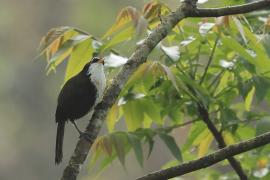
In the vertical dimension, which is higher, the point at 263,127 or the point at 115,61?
the point at 115,61

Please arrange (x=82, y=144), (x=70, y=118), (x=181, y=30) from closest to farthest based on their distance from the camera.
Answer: (x=82, y=144), (x=181, y=30), (x=70, y=118)

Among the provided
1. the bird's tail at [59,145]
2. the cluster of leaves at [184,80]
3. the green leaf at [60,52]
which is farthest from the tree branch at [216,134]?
the bird's tail at [59,145]

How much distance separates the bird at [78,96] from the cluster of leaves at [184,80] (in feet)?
1.41

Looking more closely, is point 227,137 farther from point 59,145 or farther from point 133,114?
point 59,145

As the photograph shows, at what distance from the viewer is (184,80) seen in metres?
2.91

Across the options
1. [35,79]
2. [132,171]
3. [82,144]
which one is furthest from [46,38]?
[35,79]

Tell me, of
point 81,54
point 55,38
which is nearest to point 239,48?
point 81,54

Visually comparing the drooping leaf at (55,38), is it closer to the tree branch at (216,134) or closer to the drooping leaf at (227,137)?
the tree branch at (216,134)

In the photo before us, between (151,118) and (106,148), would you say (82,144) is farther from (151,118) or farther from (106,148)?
(151,118)

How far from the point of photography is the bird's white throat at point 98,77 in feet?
12.1

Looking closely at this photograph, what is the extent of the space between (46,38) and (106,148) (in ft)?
2.25

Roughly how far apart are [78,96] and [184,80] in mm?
1017

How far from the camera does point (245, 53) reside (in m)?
2.90

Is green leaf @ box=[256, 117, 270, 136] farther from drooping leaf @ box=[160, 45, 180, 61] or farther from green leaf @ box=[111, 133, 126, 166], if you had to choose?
green leaf @ box=[111, 133, 126, 166]
